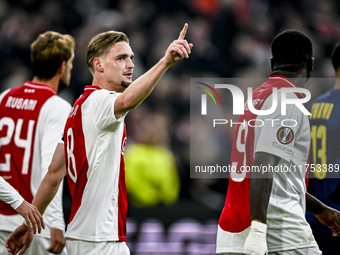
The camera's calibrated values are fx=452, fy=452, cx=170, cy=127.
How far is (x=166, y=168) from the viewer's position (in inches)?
287

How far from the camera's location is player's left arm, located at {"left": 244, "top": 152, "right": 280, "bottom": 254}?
2438 mm

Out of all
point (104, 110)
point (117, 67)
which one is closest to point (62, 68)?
point (117, 67)

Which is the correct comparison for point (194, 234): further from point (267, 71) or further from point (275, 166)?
point (267, 71)

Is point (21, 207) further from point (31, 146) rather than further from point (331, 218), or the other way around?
point (331, 218)

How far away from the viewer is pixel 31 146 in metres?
3.97

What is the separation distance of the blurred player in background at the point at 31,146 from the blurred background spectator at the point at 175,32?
4350 millimetres

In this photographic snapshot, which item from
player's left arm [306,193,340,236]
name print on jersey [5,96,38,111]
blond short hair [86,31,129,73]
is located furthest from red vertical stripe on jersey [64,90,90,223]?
player's left arm [306,193,340,236]

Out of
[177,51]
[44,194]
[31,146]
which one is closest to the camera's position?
[177,51]

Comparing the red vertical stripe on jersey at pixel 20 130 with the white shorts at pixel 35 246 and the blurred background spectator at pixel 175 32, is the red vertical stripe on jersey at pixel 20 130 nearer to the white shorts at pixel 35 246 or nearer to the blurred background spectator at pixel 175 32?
the white shorts at pixel 35 246

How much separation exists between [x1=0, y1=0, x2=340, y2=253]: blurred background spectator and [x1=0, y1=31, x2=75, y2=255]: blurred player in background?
4350 mm

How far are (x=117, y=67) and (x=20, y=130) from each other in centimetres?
142

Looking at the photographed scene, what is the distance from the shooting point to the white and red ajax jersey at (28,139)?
389cm

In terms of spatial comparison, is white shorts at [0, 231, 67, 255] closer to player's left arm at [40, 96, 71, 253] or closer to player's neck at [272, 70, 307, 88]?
player's left arm at [40, 96, 71, 253]

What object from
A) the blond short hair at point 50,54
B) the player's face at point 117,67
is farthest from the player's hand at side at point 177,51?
the blond short hair at point 50,54
